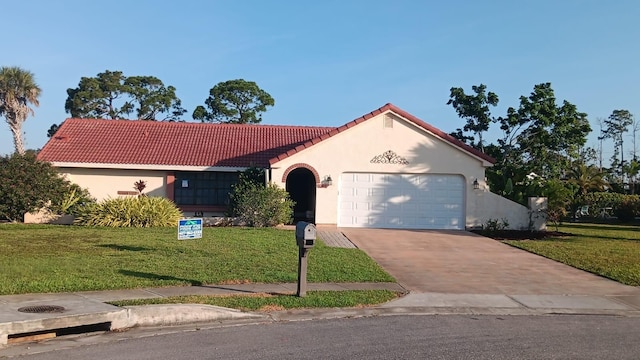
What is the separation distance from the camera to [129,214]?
21.0 meters

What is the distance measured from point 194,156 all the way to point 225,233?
A: 7.81 meters

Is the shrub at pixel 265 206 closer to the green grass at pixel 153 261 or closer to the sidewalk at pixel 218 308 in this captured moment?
the green grass at pixel 153 261

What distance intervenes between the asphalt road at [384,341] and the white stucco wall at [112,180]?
1832cm

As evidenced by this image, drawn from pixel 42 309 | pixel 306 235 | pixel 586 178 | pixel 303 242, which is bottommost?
pixel 42 309

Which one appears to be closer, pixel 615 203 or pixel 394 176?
pixel 394 176

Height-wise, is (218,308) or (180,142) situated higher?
(180,142)

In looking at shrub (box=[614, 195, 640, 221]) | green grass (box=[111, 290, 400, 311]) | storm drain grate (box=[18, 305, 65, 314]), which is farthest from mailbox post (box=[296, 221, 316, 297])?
shrub (box=[614, 195, 640, 221])

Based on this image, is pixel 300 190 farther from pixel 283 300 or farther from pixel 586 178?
pixel 586 178

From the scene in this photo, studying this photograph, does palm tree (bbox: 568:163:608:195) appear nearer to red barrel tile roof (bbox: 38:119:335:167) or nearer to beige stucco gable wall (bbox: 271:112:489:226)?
beige stucco gable wall (bbox: 271:112:489:226)

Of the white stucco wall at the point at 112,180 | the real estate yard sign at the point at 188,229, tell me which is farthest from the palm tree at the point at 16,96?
the real estate yard sign at the point at 188,229

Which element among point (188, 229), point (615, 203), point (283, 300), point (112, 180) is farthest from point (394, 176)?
point (615, 203)

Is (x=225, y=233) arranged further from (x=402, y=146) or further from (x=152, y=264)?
(x=402, y=146)

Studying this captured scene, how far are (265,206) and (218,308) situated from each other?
42.6 feet

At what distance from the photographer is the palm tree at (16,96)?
39.1m
